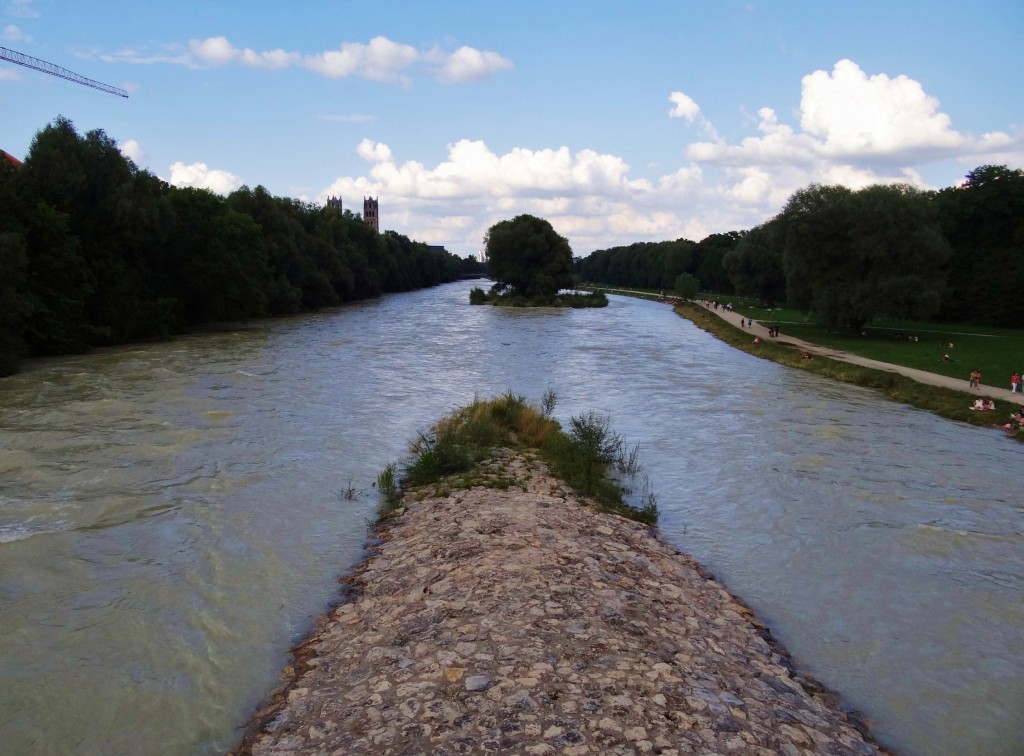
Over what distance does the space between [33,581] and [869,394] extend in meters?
30.7

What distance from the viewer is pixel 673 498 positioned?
1753cm

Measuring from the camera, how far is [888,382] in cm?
→ 3309

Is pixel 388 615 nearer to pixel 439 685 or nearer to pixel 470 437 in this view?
pixel 439 685

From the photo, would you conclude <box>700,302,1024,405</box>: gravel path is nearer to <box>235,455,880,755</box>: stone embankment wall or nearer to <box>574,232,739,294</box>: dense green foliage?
<box>235,455,880,755</box>: stone embankment wall

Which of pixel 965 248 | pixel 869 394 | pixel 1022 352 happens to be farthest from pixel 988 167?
pixel 869 394

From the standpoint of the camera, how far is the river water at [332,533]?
9148 mm

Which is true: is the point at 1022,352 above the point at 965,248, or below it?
below

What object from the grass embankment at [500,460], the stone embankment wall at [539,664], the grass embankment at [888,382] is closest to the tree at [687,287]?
the grass embankment at [888,382]

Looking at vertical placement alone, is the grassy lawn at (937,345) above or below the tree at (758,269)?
below

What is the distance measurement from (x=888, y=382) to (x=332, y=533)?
27381 millimetres

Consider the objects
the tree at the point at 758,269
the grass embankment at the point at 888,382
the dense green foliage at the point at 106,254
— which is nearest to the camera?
the grass embankment at the point at 888,382

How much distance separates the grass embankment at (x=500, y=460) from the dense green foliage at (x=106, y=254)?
2305cm

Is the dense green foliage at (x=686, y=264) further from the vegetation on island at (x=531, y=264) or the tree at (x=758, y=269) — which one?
the vegetation on island at (x=531, y=264)

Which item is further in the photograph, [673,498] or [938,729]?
Answer: [673,498]
